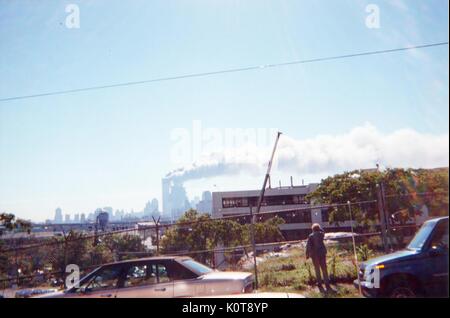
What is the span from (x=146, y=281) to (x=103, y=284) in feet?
2.83

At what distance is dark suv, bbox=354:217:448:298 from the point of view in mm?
4980

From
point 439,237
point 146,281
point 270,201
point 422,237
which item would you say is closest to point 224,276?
point 146,281

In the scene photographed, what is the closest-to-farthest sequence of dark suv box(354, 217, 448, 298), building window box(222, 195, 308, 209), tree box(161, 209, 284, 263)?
dark suv box(354, 217, 448, 298), tree box(161, 209, 284, 263), building window box(222, 195, 308, 209)

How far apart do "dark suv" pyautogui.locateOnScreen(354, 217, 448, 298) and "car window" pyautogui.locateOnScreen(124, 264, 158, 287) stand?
4.28 metres

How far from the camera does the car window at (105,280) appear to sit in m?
5.81

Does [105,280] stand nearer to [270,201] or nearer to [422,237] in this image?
[422,237]

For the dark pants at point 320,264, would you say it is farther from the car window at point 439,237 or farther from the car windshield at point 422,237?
the car window at point 439,237

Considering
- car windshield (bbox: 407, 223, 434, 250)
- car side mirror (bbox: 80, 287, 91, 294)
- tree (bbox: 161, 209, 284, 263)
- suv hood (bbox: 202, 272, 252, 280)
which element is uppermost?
car windshield (bbox: 407, 223, 434, 250)

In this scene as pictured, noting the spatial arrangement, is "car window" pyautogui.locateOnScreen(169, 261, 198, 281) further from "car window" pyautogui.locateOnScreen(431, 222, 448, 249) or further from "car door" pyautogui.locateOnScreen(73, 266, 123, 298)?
"car window" pyautogui.locateOnScreen(431, 222, 448, 249)

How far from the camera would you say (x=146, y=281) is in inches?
230

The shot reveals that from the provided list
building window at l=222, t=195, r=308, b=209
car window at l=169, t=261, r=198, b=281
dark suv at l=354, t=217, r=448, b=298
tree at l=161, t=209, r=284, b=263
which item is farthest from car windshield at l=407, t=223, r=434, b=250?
building window at l=222, t=195, r=308, b=209

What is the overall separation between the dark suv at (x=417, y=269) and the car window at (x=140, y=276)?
14.1 feet

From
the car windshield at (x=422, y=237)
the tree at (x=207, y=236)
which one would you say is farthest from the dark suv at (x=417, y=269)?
the tree at (x=207, y=236)
